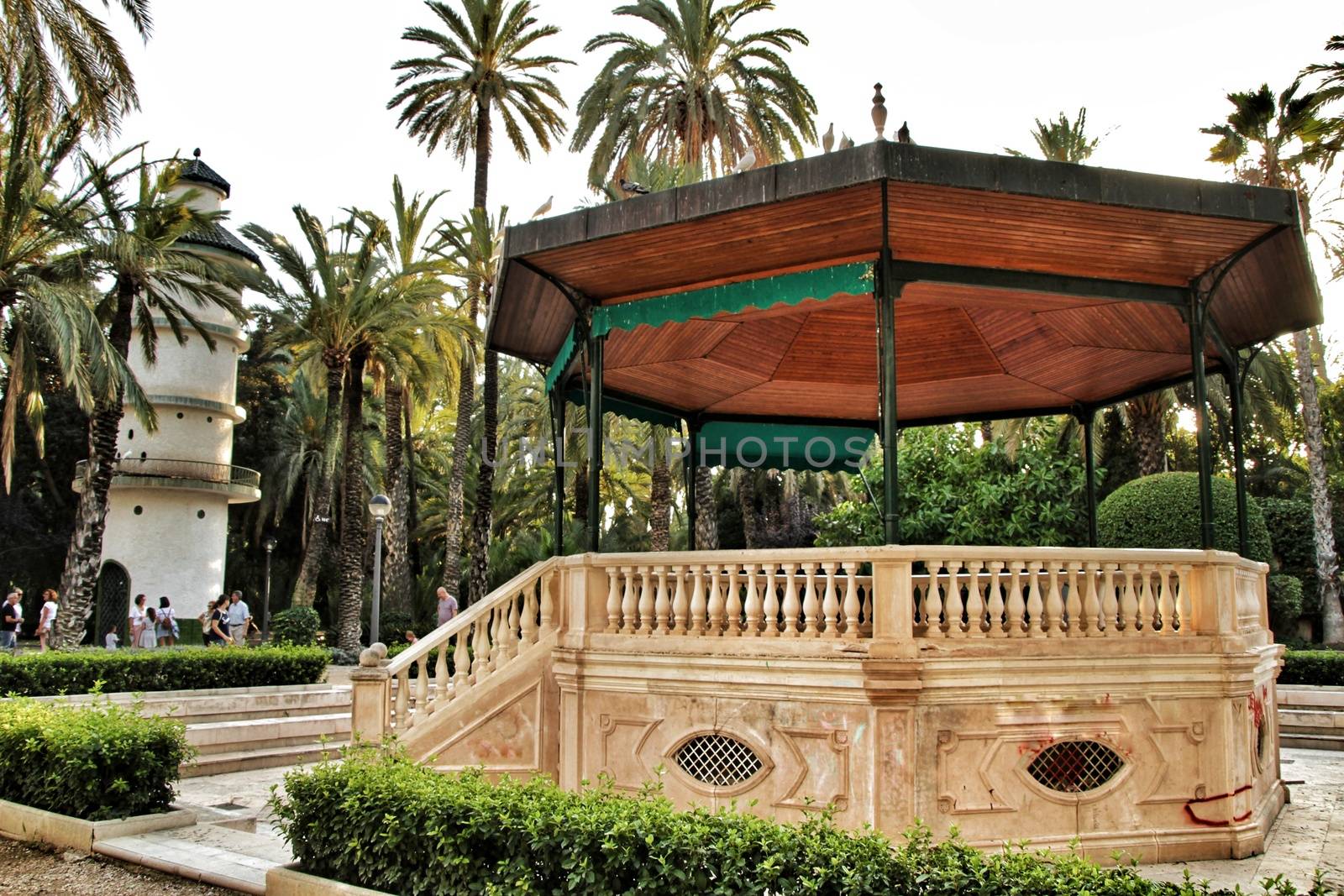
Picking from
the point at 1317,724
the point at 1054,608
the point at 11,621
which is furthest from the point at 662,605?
the point at 11,621

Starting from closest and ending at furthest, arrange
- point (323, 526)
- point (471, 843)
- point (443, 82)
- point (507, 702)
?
1. point (471, 843)
2. point (507, 702)
3. point (443, 82)
4. point (323, 526)

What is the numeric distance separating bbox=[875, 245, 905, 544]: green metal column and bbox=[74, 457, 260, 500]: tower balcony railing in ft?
109

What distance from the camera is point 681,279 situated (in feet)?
32.3

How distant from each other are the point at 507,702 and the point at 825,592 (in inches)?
135

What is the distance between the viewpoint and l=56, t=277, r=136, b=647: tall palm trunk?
21.2 meters

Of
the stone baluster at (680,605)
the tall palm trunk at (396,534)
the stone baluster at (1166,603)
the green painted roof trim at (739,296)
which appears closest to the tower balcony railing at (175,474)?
the tall palm trunk at (396,534)

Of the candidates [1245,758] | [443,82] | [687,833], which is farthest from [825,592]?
[443,82]

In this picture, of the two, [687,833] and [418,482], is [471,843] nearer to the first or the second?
[687,833]

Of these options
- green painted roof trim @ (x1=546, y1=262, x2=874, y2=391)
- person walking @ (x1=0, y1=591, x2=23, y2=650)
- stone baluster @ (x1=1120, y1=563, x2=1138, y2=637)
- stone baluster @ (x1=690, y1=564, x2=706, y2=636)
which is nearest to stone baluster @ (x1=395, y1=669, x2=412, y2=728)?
stone baluster @ (x1=690, y1=564, x2=706, y2=636)

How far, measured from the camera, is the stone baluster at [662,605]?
29.7 feet

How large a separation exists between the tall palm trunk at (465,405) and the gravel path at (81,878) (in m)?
23.2

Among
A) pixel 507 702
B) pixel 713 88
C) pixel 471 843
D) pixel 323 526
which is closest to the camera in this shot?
pixel 471 843

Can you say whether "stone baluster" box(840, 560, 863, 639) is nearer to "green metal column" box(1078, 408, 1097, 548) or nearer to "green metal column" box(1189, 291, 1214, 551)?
"green metal column" box(1189, 291, 1214, 551)

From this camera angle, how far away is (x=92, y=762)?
820 cm
